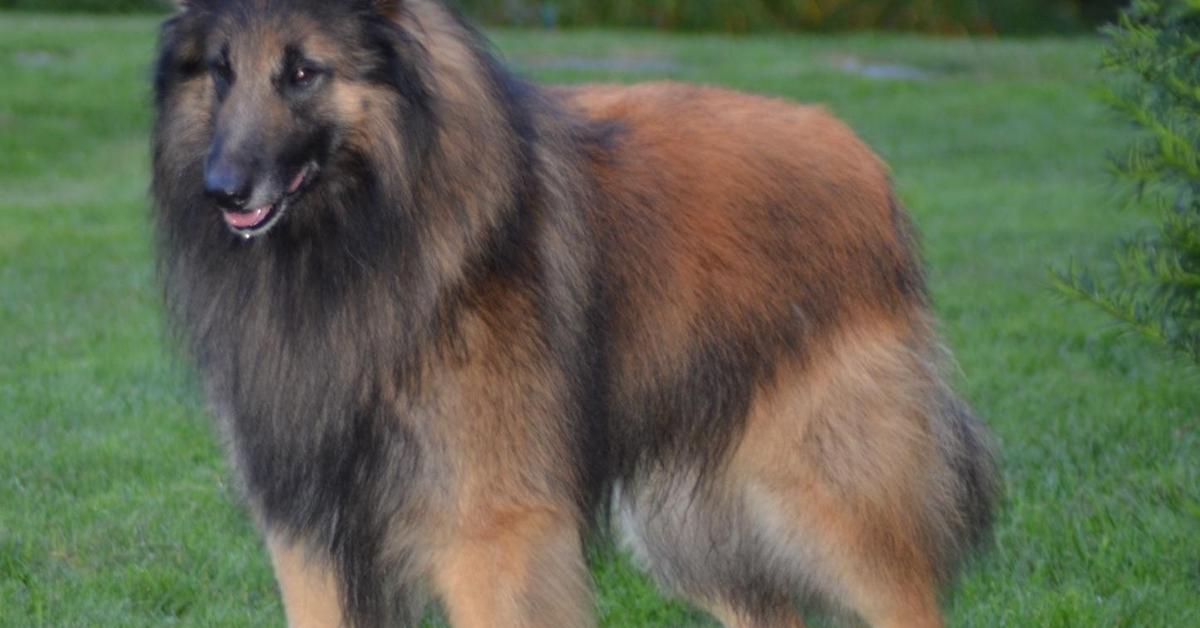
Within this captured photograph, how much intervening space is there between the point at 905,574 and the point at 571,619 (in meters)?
0.96

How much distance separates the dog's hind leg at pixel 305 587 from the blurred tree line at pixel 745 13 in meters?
21.4

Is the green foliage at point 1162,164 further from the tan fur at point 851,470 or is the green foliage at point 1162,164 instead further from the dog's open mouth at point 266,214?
the dog's open mouth at point 266,214

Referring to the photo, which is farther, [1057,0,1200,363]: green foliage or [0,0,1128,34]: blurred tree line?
[0,0,1128,34]: blurred tree line

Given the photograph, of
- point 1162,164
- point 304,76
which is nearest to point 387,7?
point 304,76

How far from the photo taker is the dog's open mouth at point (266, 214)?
3.69 m

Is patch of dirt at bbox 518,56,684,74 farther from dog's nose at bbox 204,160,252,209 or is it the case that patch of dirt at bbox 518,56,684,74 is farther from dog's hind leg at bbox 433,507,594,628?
dog's nose at bbox 204,160,252,209

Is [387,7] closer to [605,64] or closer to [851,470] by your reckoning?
[851,470]

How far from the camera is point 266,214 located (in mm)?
3719

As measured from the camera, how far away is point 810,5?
85.8 ft

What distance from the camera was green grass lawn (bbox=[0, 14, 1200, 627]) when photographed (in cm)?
534

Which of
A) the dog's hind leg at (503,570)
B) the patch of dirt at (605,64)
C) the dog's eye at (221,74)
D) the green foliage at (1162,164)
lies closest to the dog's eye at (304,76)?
the dog's eye at (221,74)

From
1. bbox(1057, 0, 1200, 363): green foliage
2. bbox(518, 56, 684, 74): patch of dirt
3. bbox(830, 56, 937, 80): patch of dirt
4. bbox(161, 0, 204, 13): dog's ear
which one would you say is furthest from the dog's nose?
bbox(830, 56, 937, 80): patch of dirt

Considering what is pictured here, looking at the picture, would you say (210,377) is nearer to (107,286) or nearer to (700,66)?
(107,286)

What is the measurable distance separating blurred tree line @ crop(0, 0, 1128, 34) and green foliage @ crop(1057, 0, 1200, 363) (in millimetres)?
20349
